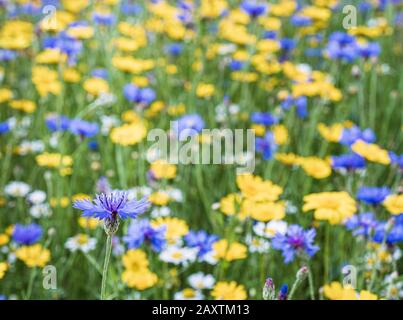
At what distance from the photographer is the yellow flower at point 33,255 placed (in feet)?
4.44

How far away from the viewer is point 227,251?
129 cm

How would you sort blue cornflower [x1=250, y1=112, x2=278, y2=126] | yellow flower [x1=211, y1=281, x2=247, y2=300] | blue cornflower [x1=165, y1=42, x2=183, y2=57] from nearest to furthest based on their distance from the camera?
yellow flower [x1=211, y1=281, x2=247, y2=300], blue cornflower [x1=250, y1=112, x2=278, y2=126], blue cornflower [x1=165, y1=42, x2=183, y2=57]

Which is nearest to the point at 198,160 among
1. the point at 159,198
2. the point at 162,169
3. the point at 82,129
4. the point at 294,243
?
the point at 162,169

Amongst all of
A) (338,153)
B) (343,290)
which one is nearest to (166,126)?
(338,153)

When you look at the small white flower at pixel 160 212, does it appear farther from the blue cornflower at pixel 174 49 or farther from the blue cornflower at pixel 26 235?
the blue cornflower at pixel 174 49

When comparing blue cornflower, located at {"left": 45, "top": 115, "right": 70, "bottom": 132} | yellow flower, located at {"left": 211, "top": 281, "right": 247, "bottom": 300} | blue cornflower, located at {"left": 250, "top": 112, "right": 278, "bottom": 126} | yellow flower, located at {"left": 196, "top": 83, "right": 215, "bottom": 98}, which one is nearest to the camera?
yellow flower, located at {"left": 211, "top": 281, "right": 247, "bottom": 300}

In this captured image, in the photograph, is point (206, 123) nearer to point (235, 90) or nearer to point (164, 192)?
point (235, 90)

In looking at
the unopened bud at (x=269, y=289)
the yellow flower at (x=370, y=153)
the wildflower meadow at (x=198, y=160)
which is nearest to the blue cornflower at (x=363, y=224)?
the wildflower meadow at (x=198, y=160)

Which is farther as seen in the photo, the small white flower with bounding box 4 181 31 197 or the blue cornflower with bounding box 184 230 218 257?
the small white flower with bounding box 4 181 31 197

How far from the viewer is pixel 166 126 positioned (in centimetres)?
200

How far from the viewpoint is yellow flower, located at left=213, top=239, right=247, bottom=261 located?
1.29 m

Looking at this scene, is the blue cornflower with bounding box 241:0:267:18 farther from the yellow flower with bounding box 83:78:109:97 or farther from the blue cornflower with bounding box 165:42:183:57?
the yellow flower with bounding box 83:78:109:97

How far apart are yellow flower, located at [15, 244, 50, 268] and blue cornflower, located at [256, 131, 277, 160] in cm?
64

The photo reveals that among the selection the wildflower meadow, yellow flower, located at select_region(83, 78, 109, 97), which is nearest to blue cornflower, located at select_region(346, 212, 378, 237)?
the wildflower meadow
